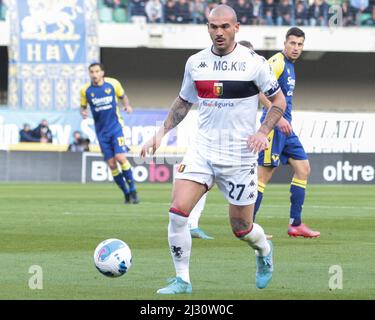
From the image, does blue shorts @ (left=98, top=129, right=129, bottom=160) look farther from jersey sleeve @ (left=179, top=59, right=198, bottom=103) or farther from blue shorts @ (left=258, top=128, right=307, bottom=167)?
jersey sleeve @ (left=179, top=59, right=198, bottom=103)

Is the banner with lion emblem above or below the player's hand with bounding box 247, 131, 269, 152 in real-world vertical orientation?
below

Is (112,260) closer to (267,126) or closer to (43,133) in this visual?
(267,126)

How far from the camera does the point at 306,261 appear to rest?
1069 centimetres

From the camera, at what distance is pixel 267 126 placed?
8891 millimetres

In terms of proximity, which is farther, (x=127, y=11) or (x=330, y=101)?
(x=330, y=101)

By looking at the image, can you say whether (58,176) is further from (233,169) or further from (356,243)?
(233,169)

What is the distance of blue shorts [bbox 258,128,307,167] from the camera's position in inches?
527

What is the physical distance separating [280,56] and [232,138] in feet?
15.2

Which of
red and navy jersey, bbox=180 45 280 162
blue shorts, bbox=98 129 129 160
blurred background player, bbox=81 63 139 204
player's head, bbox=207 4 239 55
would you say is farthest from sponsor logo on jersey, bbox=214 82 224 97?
blue shorts, bbox=98 129 129 160

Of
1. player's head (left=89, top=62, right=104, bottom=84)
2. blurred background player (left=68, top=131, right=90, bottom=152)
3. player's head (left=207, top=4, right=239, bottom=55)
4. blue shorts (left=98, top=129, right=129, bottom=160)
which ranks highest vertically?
player's head (left=207, top=4, right=239, bottom=55)

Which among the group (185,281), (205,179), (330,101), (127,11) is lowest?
(330,101)

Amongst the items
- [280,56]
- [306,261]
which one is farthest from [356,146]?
[306,261]

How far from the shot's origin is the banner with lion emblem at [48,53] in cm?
3575

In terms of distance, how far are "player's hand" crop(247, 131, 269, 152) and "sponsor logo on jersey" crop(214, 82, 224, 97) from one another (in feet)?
1.50
